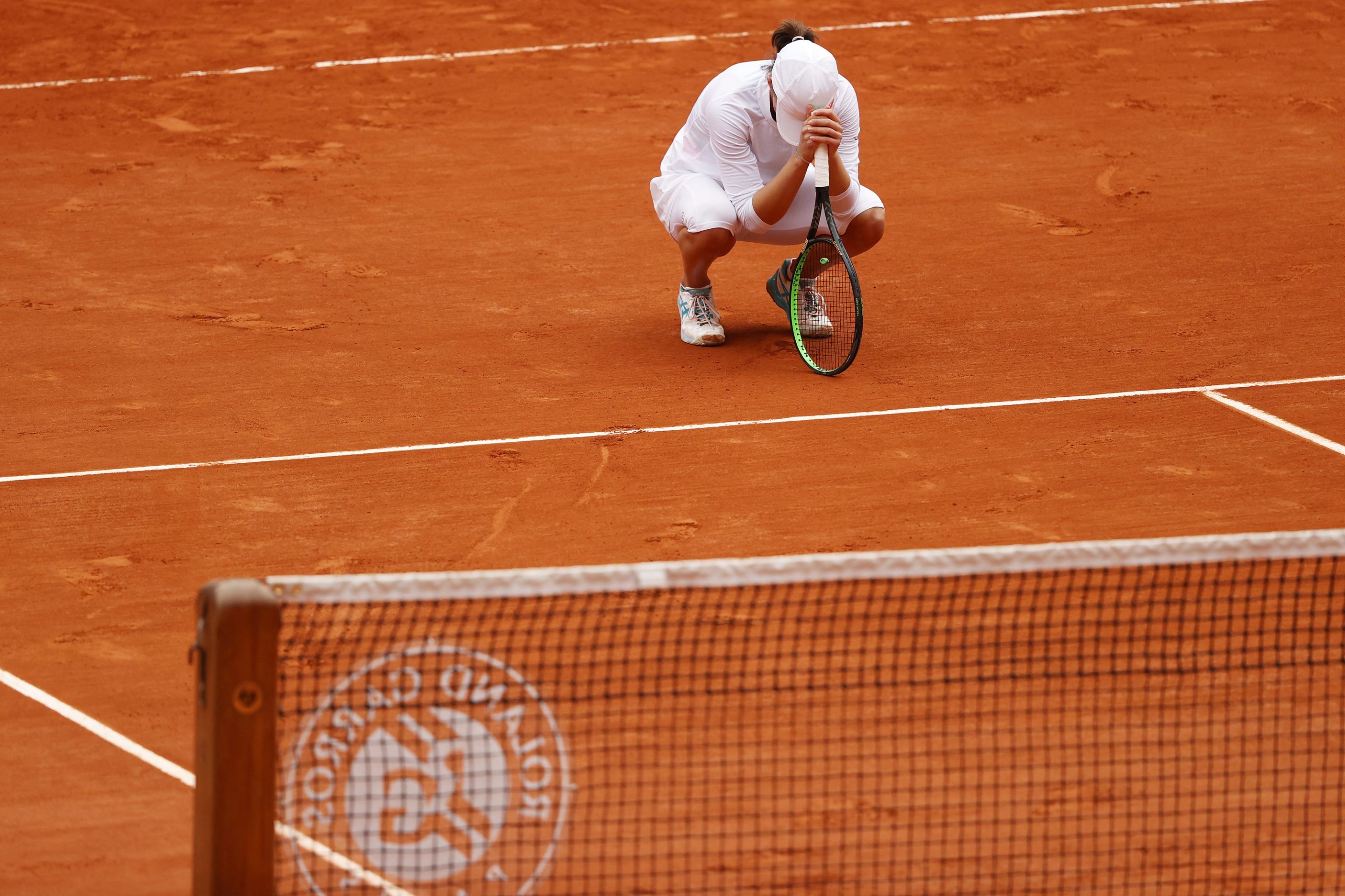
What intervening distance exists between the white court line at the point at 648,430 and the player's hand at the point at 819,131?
3.95ft

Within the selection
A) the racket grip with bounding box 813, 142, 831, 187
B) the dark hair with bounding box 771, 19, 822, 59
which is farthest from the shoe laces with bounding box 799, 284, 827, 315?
the dark hair with bounding box 771, 19, 822, 59

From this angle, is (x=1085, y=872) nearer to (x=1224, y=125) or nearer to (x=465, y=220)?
(x=465, y=220)

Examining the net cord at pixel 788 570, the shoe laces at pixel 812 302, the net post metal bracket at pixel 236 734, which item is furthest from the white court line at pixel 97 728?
the shoe laces at pixel 812 302

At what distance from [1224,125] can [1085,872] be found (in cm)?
876

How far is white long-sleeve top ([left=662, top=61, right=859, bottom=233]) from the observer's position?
7547 mm

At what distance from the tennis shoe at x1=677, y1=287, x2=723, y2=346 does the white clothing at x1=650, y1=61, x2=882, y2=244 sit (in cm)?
33

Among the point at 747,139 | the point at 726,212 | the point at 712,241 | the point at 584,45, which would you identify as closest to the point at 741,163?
the point at 747,139

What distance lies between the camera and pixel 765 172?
7.84m

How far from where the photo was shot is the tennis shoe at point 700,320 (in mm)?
7996

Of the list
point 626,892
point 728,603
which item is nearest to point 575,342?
point 728,603

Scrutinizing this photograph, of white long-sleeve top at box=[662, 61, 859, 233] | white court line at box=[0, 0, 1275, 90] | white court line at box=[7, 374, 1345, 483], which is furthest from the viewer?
white court line at box=[0, 0, 1275, 90]

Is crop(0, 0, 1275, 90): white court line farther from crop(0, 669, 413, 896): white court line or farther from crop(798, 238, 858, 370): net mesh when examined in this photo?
crop(0, 669, 413, 896): white court line

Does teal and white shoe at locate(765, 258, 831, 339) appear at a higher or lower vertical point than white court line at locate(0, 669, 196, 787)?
higher

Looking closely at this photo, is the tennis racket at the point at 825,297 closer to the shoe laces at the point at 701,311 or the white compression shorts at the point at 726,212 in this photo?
the white compression shorts at the point at 726,212
